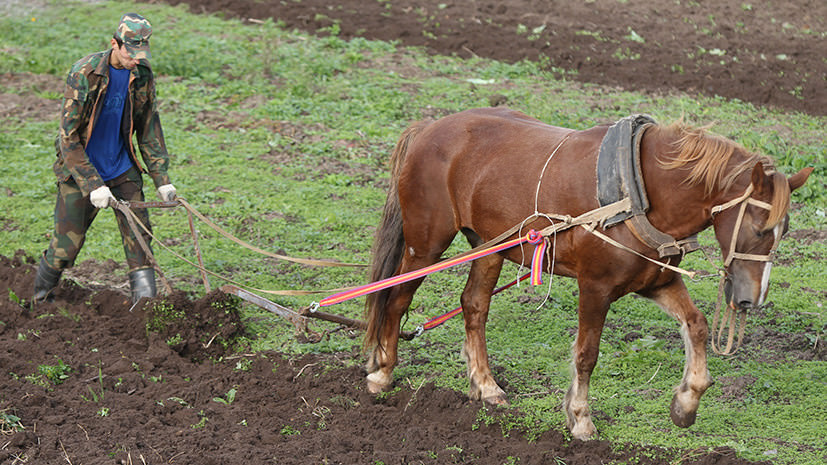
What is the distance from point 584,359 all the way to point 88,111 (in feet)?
12.1

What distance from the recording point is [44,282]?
654 cm

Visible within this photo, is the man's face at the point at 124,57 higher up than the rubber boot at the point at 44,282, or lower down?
higher up

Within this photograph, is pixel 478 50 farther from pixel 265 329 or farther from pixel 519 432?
pixel 519 432

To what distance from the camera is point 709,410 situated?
5344mm

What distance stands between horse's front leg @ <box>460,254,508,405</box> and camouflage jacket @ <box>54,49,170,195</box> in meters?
2.62

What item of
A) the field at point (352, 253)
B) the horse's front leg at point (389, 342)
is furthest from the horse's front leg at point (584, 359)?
the horse's front leg at point (389, 342)

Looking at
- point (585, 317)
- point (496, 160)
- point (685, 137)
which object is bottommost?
point (585, 317)

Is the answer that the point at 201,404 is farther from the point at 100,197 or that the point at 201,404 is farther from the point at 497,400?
the point at 497,400

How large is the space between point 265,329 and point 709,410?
10.6 ft

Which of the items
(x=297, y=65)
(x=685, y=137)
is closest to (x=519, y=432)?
(x=685, y=137)

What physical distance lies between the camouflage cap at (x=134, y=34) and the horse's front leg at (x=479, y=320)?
263cm

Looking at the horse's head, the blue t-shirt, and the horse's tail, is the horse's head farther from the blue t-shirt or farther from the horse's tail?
the blue t-shirt

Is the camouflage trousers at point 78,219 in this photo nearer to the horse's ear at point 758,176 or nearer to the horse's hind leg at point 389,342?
the horse's hind leg at point 389,342

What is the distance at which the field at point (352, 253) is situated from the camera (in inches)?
199
